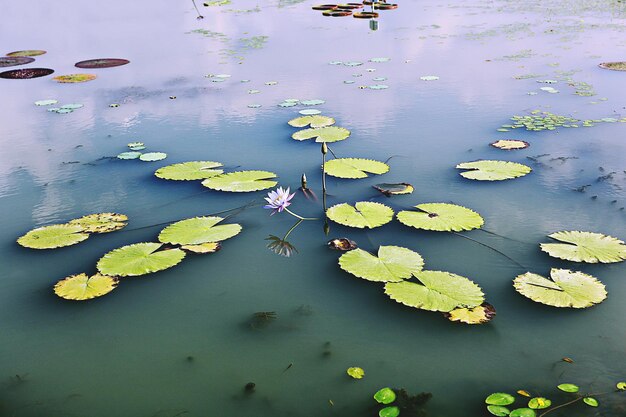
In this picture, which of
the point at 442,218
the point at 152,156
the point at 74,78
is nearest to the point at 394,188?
the point at 442,218

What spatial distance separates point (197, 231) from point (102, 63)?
598 centimetres

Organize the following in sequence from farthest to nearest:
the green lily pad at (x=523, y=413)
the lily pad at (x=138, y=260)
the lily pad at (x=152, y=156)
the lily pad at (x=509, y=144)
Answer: the lily pad at (x=152, y=156), the lily pad at (x=509, y=144), the lily pad at (x=138, y=260), the green lily pad at (x=523, y=413)

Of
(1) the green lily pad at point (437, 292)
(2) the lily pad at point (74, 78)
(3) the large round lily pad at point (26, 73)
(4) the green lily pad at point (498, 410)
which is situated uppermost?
(3) the large round lily pad at point (26, 73)

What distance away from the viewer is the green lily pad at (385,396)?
1.83m

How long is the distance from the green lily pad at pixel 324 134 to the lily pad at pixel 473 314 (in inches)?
95.4

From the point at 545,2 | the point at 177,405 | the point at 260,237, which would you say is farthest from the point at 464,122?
the point at 545,2

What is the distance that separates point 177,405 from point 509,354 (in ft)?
4.36

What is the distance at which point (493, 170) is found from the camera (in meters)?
3.63

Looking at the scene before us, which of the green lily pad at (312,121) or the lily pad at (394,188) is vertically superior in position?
the green lily pad at (312,121)

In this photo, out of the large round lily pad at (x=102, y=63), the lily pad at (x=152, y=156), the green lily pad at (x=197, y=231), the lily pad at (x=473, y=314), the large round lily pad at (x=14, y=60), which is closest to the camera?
the lily pad at (x=473, y=314)

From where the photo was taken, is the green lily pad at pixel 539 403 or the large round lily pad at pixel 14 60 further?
the large round lily pad at pixel 14 60

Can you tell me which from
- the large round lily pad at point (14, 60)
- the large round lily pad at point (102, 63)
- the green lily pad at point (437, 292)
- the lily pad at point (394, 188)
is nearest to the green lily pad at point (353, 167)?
the lily pad at point (394, 188)

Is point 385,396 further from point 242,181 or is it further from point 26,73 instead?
point 26,73

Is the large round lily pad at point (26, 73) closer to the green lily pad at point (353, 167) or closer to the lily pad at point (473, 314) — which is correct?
the green lily pad at point (353, 167)
